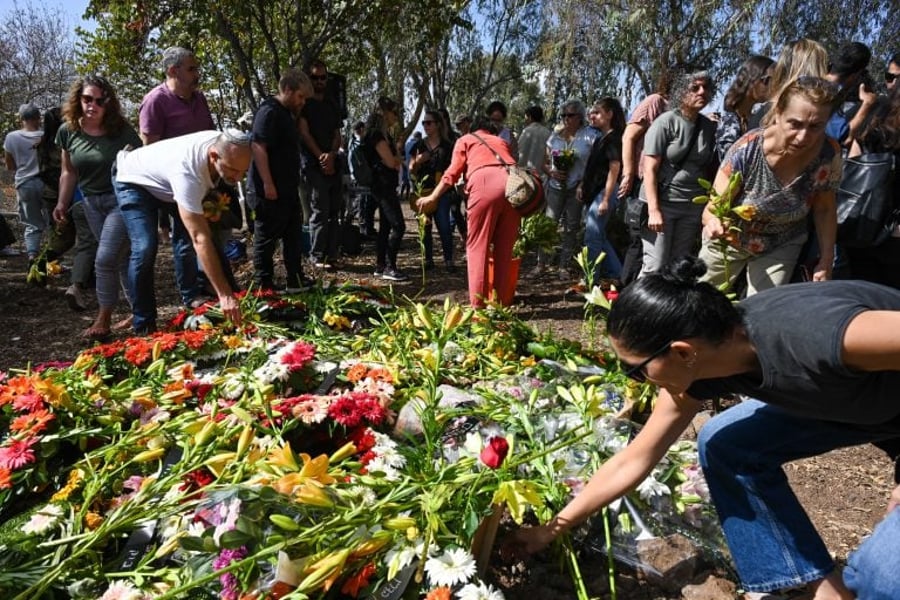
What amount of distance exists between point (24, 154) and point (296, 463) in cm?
625

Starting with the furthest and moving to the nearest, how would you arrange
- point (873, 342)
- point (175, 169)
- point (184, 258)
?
point (184, 258), point (175, 169), point (873, 342)

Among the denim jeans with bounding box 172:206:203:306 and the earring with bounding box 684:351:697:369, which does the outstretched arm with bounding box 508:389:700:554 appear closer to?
the earring with bounding box 684:351:697:369

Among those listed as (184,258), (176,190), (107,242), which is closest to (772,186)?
(176,190)

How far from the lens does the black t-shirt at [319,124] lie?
5449 millimetres

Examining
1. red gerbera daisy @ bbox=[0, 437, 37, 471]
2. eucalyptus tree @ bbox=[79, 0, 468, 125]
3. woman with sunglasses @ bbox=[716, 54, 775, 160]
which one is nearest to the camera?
red gerbera daisy @ bbox=[0, 437, 37, 471]

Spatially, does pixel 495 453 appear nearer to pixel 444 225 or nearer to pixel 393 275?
pixel 393 275

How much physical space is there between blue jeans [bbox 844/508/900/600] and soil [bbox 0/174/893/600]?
465 mm

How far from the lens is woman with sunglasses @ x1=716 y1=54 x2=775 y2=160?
11.1ft

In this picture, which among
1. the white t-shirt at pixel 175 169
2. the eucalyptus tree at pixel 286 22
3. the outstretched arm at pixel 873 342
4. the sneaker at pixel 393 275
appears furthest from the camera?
the eucalyptus tree at pixel 286 22

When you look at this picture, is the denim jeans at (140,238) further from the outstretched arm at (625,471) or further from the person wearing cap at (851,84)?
the person wearing cap at (851,84)

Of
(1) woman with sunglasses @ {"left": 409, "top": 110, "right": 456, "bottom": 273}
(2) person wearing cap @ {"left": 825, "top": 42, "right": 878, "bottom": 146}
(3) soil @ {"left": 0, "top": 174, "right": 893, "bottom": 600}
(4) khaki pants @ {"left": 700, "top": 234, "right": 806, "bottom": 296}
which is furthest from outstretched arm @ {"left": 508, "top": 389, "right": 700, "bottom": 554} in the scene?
(1) woman with sunglasses @ {"left": 409, "top": 110, "right": 456, "bottom": 273}

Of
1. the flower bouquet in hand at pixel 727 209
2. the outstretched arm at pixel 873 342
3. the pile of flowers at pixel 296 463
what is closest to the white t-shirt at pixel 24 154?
the pile of flowers at pixel 296 463

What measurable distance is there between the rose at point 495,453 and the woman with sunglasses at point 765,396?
0.32m

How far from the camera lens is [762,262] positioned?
2.67m
